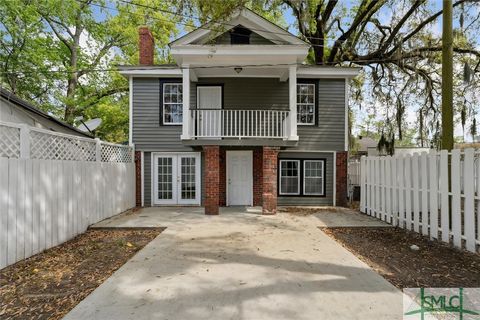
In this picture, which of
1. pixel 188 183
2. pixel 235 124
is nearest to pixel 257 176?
pixel 235 124

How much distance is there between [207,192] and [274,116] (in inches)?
148

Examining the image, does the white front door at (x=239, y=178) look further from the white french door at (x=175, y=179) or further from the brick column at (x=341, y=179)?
the brick column at (x=341, y=179)

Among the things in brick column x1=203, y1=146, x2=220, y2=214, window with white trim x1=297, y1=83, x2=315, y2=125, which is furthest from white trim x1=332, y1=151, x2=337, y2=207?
brick column x1=203, y1=146, x2=220, y2=214

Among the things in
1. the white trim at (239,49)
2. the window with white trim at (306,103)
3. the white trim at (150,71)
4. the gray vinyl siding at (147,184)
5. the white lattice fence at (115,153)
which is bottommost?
the gray vinyl siding at (147,184)

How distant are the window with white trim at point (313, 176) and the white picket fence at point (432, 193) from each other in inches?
101

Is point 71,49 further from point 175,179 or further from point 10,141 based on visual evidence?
point 10,141

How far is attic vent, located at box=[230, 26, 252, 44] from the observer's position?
33.3 feet

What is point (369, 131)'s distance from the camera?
38906 mm

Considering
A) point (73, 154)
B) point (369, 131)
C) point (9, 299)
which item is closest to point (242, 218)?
point (73, 154)

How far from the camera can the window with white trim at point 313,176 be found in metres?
11.0

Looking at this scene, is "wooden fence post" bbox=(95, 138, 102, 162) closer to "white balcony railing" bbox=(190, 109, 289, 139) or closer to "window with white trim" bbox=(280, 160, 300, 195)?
"white balcony railing" bbox=(190, 109, 289, 139)

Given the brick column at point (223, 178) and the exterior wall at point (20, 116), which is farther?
the brick column at point (223, 178)

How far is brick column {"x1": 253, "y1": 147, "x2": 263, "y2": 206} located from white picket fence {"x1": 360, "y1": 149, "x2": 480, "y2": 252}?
150 inches

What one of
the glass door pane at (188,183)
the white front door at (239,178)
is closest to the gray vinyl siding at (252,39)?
the white front door at (239,178)
